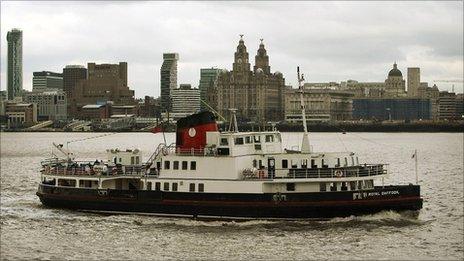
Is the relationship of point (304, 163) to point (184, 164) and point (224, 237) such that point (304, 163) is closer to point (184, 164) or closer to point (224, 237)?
point (184, 164)

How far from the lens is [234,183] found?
41125 mm

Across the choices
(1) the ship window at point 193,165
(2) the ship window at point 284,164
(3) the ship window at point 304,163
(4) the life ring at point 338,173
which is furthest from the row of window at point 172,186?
(4) the life ring at point 338,173

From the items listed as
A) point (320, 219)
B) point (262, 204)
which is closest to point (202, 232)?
point (262, 204)

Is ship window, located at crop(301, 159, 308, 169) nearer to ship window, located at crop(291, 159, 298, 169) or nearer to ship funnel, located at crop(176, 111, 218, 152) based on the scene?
ship window, located at crop(291, 159, 298, 169)

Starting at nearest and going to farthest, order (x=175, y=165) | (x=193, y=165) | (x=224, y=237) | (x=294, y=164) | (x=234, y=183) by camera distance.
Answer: (x=224, y=237), (x=234, y=183), (x=294, y=164), (x=193, y=165), (x=175, y=165)

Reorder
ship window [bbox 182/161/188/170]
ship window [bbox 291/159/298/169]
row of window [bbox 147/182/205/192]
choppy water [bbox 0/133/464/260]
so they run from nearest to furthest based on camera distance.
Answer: choppy water [bbox 0/133/464/260]
row of window [bbox 147/182/205/192]
ship window [bbox 291/159/298/169]
ship window [bbox 182/161/188/170]

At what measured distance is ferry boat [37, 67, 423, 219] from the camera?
4094 centimetres

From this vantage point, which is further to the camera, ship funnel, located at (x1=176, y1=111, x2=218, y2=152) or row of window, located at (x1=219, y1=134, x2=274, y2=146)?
ship funnel, located at (x1=176, y1=111, x2=218, y2=152)

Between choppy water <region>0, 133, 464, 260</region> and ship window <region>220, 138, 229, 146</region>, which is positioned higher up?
ship window <region>220, 138, 229, 146</region>

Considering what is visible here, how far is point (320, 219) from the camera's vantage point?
41.0 metres

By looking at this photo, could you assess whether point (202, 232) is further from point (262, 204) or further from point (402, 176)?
point (402, 176)

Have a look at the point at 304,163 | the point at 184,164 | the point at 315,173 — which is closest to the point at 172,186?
the point at 184,164

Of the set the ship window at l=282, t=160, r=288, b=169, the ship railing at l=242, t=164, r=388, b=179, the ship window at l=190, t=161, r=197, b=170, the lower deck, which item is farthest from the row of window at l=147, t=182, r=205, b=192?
the ship window at l=282, t=160, r=288, b=169

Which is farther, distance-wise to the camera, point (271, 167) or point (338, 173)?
point (271, 167)
